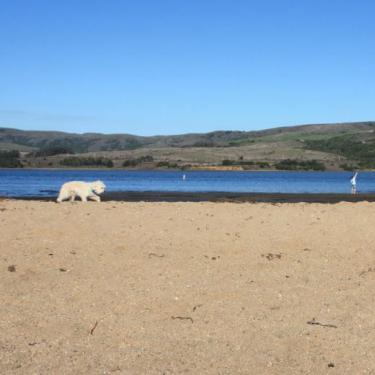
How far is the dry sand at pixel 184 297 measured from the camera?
7148 mm

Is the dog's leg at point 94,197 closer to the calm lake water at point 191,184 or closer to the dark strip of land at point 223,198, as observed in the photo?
the dark strip of land at point 223,198

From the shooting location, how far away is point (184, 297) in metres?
9.74

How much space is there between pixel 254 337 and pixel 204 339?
1.93ft

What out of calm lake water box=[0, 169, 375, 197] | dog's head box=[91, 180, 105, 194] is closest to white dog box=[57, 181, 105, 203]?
dog's head box=[91, 180, 105, 194]

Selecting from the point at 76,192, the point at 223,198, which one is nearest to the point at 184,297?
the point at 76,192

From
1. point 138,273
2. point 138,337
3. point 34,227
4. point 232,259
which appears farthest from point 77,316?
point 34,227

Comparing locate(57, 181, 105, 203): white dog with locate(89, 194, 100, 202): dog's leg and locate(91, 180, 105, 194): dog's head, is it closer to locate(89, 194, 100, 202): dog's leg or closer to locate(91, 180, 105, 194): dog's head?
locate(89, 194, 100, 202): dog's leg

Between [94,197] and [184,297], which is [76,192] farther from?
[184,297]

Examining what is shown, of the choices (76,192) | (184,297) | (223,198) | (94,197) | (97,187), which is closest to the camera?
(184,297)

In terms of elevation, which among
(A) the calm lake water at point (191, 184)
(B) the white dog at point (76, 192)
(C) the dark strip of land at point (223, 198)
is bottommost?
(A) the calm lake water at point (191, 184)

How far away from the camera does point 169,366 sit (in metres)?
6.90

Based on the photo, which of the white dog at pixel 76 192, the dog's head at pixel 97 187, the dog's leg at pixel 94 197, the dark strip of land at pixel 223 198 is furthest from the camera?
the dark strip of land at pixel 223 198

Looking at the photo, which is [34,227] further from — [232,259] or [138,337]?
[138,337]

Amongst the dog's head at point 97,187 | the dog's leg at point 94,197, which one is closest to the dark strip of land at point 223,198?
the dog's head at point 97,187
